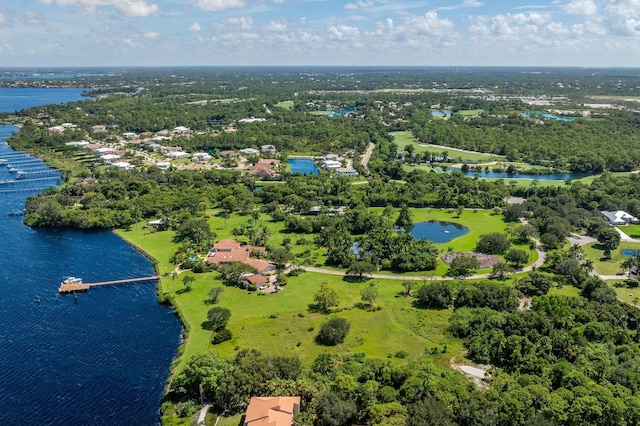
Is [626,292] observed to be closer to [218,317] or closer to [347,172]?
[218,317]

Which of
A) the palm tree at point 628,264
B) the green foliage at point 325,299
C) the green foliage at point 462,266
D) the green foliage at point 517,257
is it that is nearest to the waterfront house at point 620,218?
the palm tree at point 628,264

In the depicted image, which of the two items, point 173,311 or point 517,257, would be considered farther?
point 517,257

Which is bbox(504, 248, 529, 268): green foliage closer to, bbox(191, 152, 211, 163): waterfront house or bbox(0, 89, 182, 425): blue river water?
bbox(0, 89, 182, 425): blue river water

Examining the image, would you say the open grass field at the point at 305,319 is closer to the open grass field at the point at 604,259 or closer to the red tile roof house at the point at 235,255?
the red tile roof house at the point at 235,255

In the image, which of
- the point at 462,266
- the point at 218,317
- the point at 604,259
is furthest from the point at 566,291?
the point at 218,317

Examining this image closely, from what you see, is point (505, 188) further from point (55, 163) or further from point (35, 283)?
point (55, 163)
